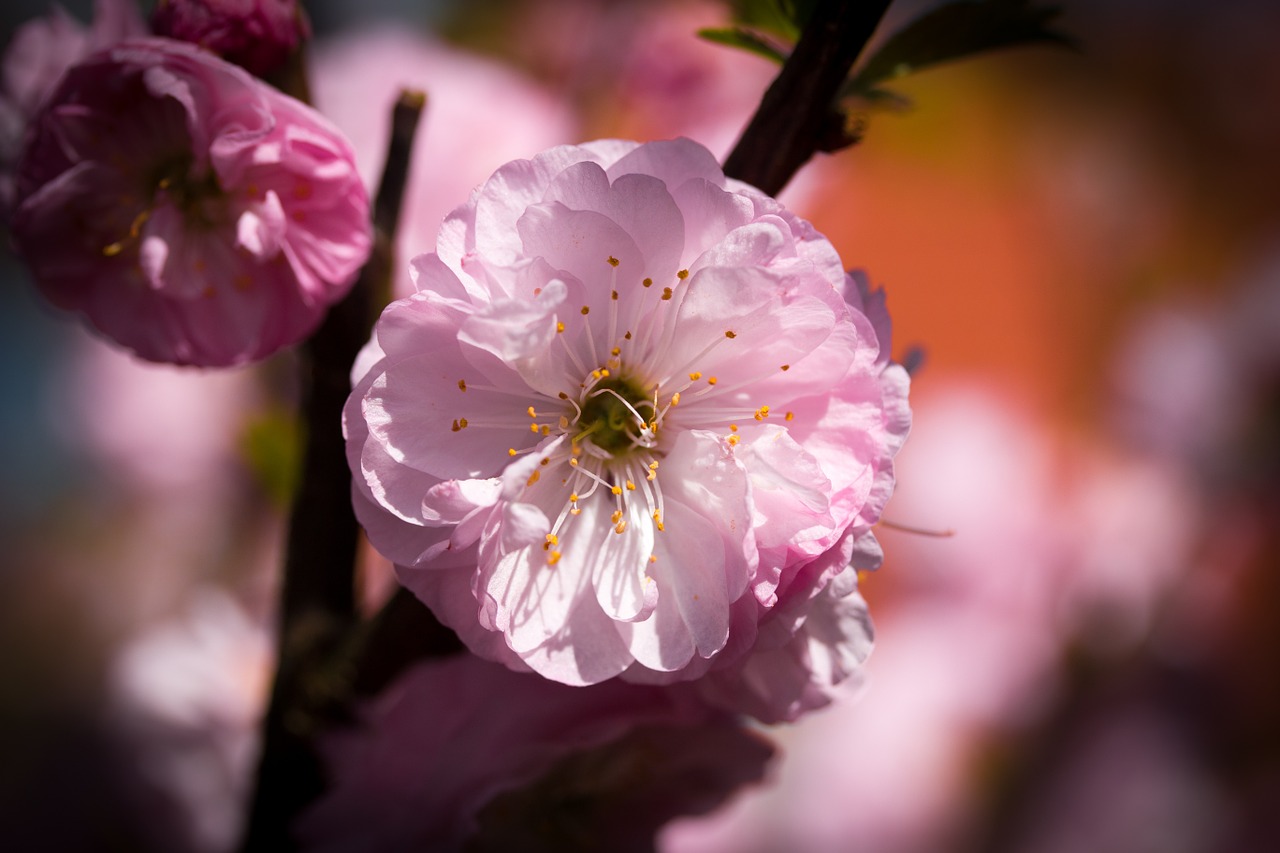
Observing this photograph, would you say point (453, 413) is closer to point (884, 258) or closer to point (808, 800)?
point (808, 800)

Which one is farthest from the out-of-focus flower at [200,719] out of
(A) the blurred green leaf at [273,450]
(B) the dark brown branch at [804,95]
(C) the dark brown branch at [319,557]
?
(B) the dark brown branch at [804,95]

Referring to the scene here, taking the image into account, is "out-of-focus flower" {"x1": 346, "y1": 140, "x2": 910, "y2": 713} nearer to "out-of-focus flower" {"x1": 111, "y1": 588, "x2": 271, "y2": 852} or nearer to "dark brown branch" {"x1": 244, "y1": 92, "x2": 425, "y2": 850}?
"dark brown branch" {"x1": 244, "y1": 92, "x2": 425, "y2": 850}

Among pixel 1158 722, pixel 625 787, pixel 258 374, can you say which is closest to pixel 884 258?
pixel 1158 722

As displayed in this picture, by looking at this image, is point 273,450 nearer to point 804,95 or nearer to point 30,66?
point 30,66

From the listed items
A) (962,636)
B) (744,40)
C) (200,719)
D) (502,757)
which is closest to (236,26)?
(744,40)

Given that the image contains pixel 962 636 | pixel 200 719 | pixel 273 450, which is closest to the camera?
pixel 273 450

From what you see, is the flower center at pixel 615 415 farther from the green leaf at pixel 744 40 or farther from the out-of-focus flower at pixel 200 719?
the out-of-focus flower at pixel 200 719

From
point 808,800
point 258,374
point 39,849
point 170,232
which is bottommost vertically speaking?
point 39,849
